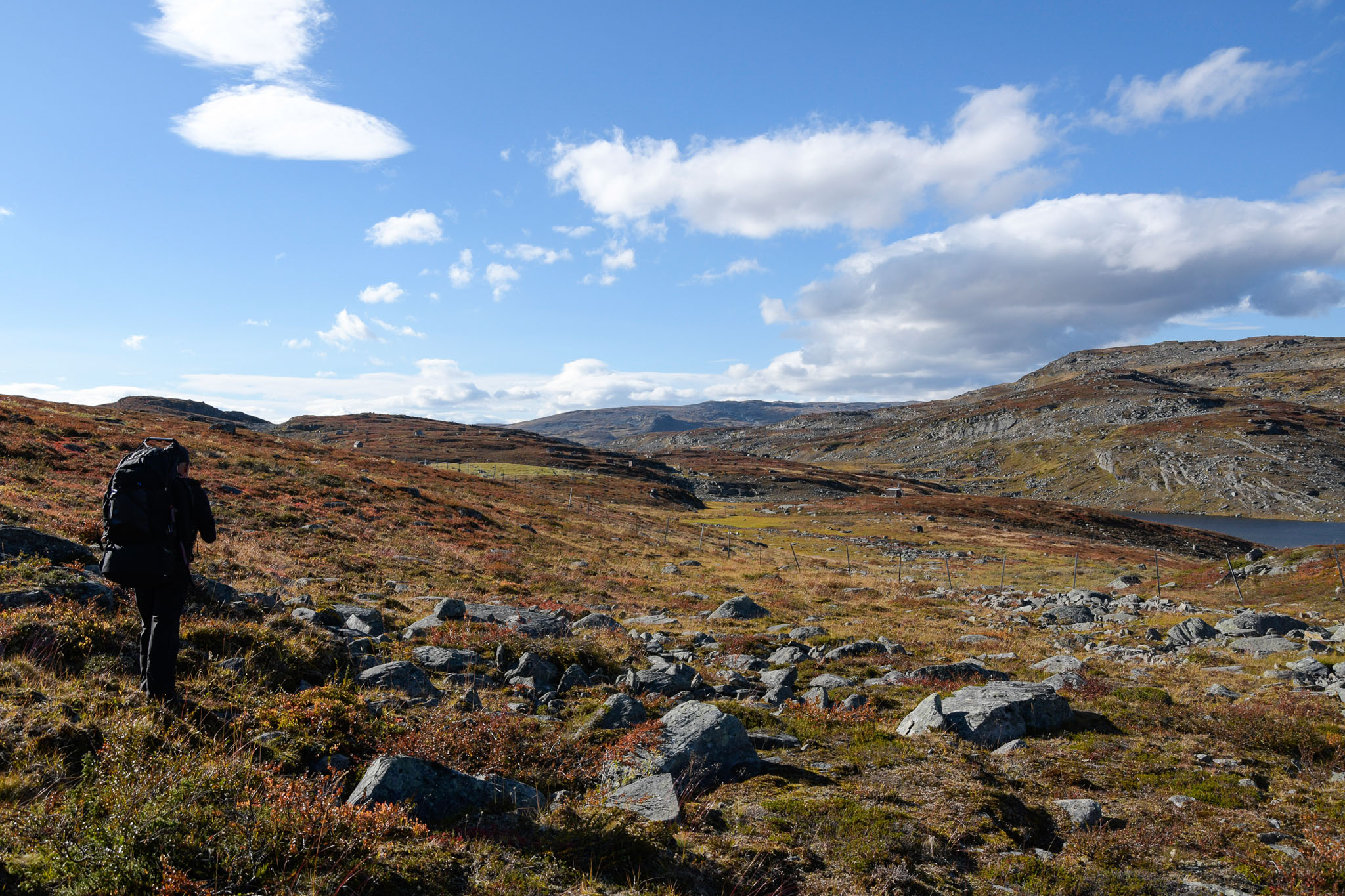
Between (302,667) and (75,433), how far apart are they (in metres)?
35.8

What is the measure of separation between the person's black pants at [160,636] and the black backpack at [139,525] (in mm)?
164

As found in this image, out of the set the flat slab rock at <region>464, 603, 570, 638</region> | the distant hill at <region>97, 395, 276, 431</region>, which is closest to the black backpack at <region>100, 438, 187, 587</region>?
the flat slab rock at <region>464, 603, 570, 638</region>

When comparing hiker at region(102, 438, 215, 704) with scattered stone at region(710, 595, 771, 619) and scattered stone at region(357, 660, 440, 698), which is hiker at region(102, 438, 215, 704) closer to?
scattered stone at region(357, 660, 440, 698)

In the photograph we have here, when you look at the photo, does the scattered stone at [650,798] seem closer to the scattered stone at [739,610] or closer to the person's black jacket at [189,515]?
the person's black jacket at [189,515]

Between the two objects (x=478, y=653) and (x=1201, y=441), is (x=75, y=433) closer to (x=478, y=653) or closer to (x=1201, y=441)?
(x=478, y=653)

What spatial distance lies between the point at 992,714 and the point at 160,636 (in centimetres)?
1117

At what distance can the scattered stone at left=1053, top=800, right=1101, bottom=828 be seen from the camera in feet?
24.4

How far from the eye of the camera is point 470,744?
737 centimetres

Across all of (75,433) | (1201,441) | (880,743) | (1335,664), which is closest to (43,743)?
(880,743)

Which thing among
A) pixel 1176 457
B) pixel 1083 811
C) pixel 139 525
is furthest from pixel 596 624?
pixel 1176 457

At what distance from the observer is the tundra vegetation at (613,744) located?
4.79 m

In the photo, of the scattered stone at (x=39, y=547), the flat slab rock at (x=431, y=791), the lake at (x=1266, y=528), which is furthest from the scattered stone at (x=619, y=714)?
the lake at (x=1266, y=528)

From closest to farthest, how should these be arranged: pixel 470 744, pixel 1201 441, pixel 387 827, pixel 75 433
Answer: pixel 387 827
pixel 470 744
pixel 75 433
pixel 1201 441

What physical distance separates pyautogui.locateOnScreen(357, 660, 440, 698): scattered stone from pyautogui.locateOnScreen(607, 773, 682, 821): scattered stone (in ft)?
12.0
